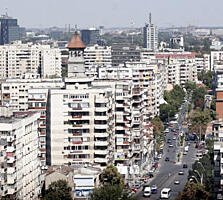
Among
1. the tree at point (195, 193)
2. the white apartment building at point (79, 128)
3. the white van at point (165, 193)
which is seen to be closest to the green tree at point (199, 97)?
the white apartment building at point (79, 128)

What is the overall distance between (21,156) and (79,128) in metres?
9.09

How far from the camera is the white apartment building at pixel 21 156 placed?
42.7 meters

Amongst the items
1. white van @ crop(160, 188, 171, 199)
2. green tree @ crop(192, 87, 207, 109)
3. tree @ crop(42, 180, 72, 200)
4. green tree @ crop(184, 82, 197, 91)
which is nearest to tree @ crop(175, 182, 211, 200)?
tree @ crop(42, 180, 72, 200)

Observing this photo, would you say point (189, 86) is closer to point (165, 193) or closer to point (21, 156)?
point (165, 193)

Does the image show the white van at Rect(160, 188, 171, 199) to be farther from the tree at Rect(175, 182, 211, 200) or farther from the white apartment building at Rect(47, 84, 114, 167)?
the tree at Rect(175, 182, 211, 200)

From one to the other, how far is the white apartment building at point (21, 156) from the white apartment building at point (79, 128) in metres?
5.31

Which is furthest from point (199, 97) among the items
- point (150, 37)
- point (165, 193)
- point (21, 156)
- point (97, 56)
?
point (150, 37)

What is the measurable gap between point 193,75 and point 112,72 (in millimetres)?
42323

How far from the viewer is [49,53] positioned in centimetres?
12675

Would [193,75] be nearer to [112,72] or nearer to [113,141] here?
[112,72]

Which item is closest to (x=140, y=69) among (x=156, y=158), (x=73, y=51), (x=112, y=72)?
(x=112, y=72)

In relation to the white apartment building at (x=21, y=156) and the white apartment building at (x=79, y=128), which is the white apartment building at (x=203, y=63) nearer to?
the white apartment building at (x=79, y=128)

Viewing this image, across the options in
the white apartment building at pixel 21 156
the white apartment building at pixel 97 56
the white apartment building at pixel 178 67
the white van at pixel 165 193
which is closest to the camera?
the white apartment building at pixel 21 156

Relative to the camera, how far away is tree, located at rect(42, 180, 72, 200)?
145 ft
